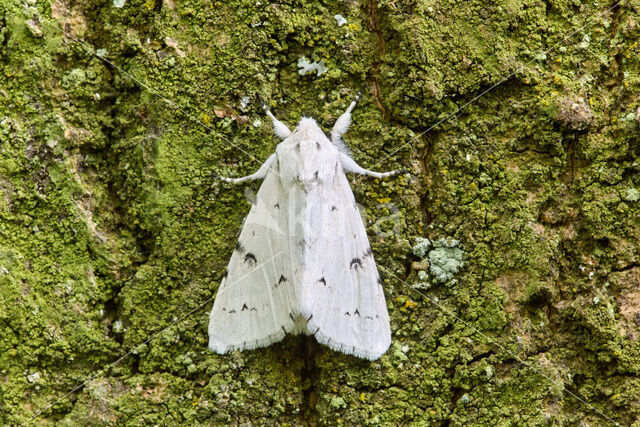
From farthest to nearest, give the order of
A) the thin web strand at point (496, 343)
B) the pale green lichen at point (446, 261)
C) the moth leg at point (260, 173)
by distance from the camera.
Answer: the moth leg at point (260, 173), the pale green lichen at point (446, 261), the thin web strand at point (496, 343)

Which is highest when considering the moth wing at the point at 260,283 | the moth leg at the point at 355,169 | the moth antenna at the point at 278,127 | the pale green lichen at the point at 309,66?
the pale green lichen at the point at 309,66

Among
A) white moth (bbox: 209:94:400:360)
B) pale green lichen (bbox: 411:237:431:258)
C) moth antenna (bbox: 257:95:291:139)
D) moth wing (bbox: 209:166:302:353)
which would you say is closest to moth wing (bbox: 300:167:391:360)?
white moth (bbox: 209:94:400:360)


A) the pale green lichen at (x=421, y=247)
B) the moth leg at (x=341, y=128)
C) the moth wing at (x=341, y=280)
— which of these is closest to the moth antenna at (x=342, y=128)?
the moth leg at (x=341, y=128)

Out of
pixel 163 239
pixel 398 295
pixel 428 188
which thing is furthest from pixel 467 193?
pixel 163 239

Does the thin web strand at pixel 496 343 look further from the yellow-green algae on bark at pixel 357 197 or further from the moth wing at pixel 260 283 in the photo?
the moth wing at pixel 260 283

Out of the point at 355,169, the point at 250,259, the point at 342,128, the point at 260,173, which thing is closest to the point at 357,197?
the point at 355,169

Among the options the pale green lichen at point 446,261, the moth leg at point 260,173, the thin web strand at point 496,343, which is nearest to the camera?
the thin web strand at point 496,343

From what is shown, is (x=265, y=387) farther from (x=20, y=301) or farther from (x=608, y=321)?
(x=608, y=321)

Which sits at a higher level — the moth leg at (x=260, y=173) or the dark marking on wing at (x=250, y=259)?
the moth leg at (x=260, y=173)
